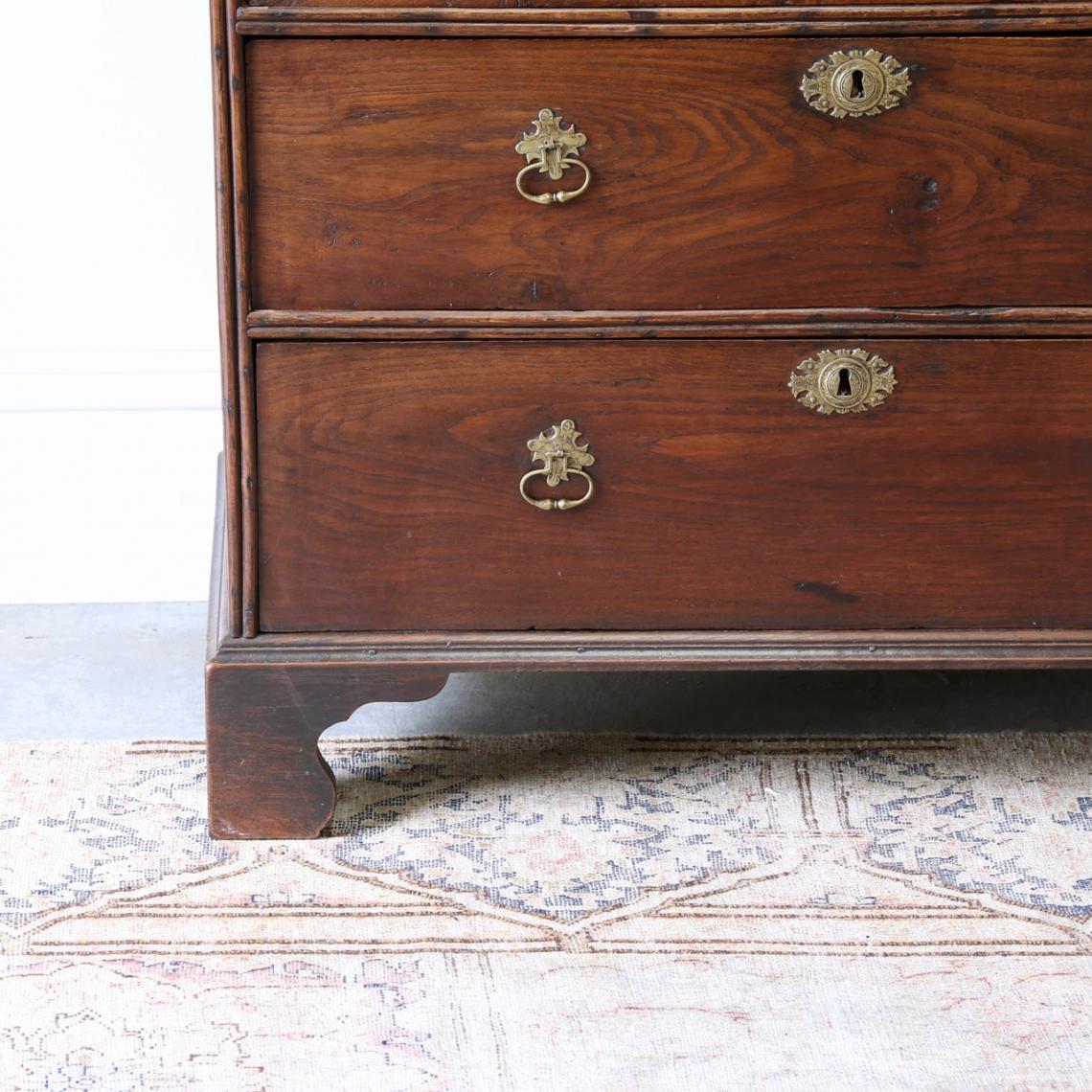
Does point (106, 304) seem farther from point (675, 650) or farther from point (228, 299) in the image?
point (675, 650)

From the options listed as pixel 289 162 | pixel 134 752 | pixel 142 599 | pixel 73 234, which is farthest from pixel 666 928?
pixel 73 234

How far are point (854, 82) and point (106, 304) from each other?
108 centimetres

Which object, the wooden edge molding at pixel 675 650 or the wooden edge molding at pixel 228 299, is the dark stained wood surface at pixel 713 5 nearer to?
the wooden edge molding at pixel 228 299

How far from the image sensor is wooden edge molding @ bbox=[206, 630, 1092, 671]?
1.43m

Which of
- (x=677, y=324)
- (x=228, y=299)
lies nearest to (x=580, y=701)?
(x=677, y=324)

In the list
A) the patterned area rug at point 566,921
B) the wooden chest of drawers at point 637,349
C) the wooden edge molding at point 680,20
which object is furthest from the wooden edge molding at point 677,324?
the patterned area rug at point 566,921

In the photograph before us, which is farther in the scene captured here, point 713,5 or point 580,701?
point 580,701

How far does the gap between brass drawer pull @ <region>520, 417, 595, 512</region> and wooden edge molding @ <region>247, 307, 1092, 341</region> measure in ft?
0.30

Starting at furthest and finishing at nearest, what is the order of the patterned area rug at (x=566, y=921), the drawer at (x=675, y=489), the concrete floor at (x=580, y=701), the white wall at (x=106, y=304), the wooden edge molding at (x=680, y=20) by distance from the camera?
1. the white wall at (x=106, y=304)
2. the concrete floor at (x=580, y=701)
3. the drawer at (x=675, y=489)
4. the wooden edge molding at (x=680, y=20)
5. the patterned area rug at (x=566, y=921)

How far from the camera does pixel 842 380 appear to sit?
4.51ft

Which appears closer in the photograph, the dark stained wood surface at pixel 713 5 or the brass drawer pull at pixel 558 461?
the dark stained wood surface at pixel 713 5

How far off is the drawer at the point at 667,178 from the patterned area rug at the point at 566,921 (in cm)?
52

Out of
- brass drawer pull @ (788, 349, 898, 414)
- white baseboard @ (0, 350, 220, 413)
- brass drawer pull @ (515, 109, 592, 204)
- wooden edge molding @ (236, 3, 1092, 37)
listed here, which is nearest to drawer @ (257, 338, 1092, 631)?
brass drawer pull @ (788, 349, 898, 414)

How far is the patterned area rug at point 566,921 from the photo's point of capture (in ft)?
3.80
